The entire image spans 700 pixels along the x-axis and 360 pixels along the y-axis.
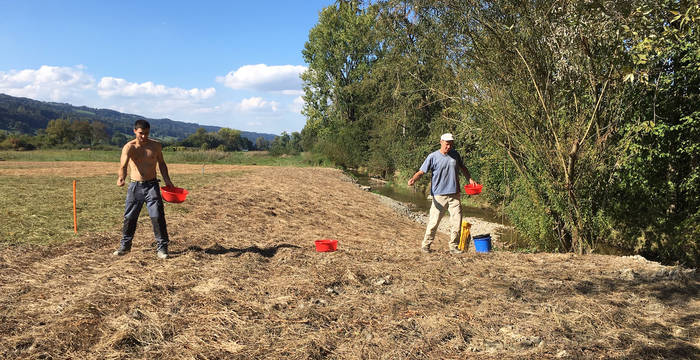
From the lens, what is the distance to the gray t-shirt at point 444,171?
6574mm

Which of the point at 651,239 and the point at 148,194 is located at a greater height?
the point at 148,194

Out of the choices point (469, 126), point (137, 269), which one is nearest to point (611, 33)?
point (469, 126)

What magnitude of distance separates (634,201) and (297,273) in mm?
7706

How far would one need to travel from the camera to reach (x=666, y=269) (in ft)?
18.9

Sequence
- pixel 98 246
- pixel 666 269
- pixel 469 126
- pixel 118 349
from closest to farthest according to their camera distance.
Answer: pixel 118 349 < pixel 666 269 < pixel 98 246 < pixel 469 126

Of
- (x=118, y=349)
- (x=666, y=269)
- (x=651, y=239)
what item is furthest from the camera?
(x=651, y=239)

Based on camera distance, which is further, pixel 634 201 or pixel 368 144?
pixel 368 144

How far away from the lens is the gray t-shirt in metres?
6.57

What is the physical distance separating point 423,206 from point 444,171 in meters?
14.8

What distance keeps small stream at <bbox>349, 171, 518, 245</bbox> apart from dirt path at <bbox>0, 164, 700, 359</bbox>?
19.6ft

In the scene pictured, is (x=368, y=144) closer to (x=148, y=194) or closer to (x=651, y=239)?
(x=651, y=239)

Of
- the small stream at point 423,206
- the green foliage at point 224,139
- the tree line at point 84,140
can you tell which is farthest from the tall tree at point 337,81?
the green foliage at point 224,139

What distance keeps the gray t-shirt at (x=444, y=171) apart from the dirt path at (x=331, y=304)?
3.82 feet

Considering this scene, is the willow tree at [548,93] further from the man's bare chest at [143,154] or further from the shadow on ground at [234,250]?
the man's bare chest at [143,154]
